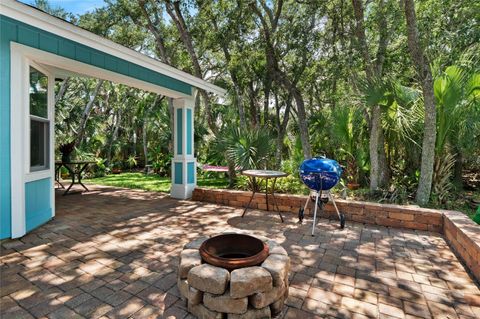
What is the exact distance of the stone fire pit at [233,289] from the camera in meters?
1.66

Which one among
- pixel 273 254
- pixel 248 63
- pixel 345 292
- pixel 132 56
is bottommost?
pixel 345 292

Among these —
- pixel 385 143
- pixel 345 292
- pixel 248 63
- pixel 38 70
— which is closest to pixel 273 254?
pixel 345 292

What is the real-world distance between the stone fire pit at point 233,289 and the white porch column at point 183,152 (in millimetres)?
3930

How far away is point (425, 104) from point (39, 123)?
236 inches

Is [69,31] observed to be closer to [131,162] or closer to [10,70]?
[10,70]

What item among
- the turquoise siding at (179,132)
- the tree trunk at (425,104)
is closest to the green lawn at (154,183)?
the turquoise siding at (179,132)

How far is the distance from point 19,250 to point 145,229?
1.36 metres

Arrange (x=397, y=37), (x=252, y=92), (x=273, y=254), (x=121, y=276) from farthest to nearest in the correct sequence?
(x=252, y=92) < (x=397, y=37) < (x=121, y=276) < (x=273, y=254)

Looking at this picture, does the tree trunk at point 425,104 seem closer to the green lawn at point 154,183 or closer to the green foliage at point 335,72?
the green foliage at point 335,72

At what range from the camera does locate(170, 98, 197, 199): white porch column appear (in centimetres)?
569

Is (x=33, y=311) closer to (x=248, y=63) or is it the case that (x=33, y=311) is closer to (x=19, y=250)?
(x=19, y=250)

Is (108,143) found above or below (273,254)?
above

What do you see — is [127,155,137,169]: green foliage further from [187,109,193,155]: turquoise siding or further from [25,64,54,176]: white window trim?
[25,64,54,176]: white window trim

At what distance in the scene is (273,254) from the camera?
2.02 meters
